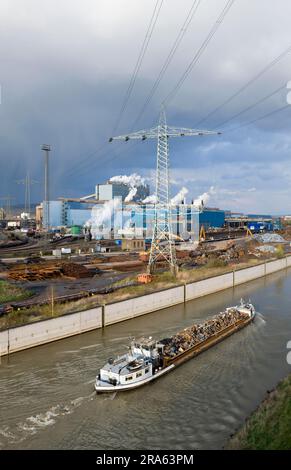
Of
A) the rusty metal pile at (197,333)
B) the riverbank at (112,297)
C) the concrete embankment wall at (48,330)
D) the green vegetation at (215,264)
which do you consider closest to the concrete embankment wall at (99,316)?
the concrete embankment wall at (48,330)

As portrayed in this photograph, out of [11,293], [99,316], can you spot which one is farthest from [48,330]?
[11,293]

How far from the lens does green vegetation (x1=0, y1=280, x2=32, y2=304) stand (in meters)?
25.4

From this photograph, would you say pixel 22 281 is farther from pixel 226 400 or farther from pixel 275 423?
pixel 275 423

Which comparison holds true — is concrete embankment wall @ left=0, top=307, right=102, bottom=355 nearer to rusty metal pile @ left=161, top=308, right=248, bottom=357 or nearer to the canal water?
the canal water

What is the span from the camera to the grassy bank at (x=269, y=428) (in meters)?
9.53

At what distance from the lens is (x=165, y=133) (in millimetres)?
32188

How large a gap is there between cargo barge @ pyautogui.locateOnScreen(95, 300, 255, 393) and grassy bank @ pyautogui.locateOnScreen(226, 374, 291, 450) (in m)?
4.97

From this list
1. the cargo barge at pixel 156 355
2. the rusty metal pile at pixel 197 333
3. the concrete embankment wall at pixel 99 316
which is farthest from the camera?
the concrete embankment wall at pixel 99 316

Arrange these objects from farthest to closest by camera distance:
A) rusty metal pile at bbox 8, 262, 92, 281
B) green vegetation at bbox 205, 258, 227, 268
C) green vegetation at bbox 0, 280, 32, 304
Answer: green vegetation at bbox 205, 258, 227, 268, rusty metal pile at bbox 8, 262, 92, 281, green vegetation at bbox 0, 280, 32, 304

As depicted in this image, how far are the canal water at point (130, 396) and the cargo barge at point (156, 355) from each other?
36 centimetres

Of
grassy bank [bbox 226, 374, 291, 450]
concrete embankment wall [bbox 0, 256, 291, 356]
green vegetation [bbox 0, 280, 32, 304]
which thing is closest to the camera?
grassy bank [bbox 226, 374, 291, 450]

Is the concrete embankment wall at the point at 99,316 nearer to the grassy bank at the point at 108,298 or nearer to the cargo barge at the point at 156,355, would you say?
the grassy bank at the point at 108,298

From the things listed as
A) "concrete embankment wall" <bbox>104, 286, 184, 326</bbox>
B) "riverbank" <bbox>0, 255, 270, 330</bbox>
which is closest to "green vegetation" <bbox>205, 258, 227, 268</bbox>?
"riverbank" <bbox>0, 255, 270, 330</bbox>
